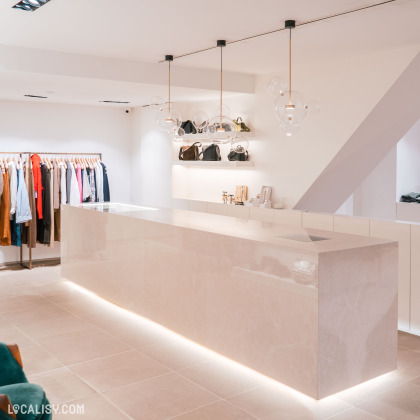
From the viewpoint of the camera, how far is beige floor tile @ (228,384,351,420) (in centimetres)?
319

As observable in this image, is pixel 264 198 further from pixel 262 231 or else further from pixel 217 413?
pixel 217 413

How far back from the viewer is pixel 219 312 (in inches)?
157

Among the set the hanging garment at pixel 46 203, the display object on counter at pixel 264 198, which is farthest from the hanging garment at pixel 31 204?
the display object on counter at pixel 264 198

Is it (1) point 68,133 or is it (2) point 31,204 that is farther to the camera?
(1) point 68,133

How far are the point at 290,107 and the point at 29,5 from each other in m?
2.07

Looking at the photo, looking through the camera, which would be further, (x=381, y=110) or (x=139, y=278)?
(x=381, y=110)

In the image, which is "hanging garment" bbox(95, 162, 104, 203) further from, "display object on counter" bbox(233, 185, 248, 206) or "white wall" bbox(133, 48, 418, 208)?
"display object on counter" bbox(233, 185, 248, 206)

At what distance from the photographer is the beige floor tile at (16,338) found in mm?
4473

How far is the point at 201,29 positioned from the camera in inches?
179

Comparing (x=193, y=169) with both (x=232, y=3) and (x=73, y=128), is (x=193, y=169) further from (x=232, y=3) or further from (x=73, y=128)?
(x=232, y=3)

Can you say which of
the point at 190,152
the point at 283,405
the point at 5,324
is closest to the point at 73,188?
the point at 190,152

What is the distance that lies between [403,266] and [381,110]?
178 centimetres

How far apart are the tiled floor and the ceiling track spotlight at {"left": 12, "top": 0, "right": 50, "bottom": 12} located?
2653 mm

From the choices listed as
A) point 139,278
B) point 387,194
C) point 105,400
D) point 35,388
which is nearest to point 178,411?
point 105,400
